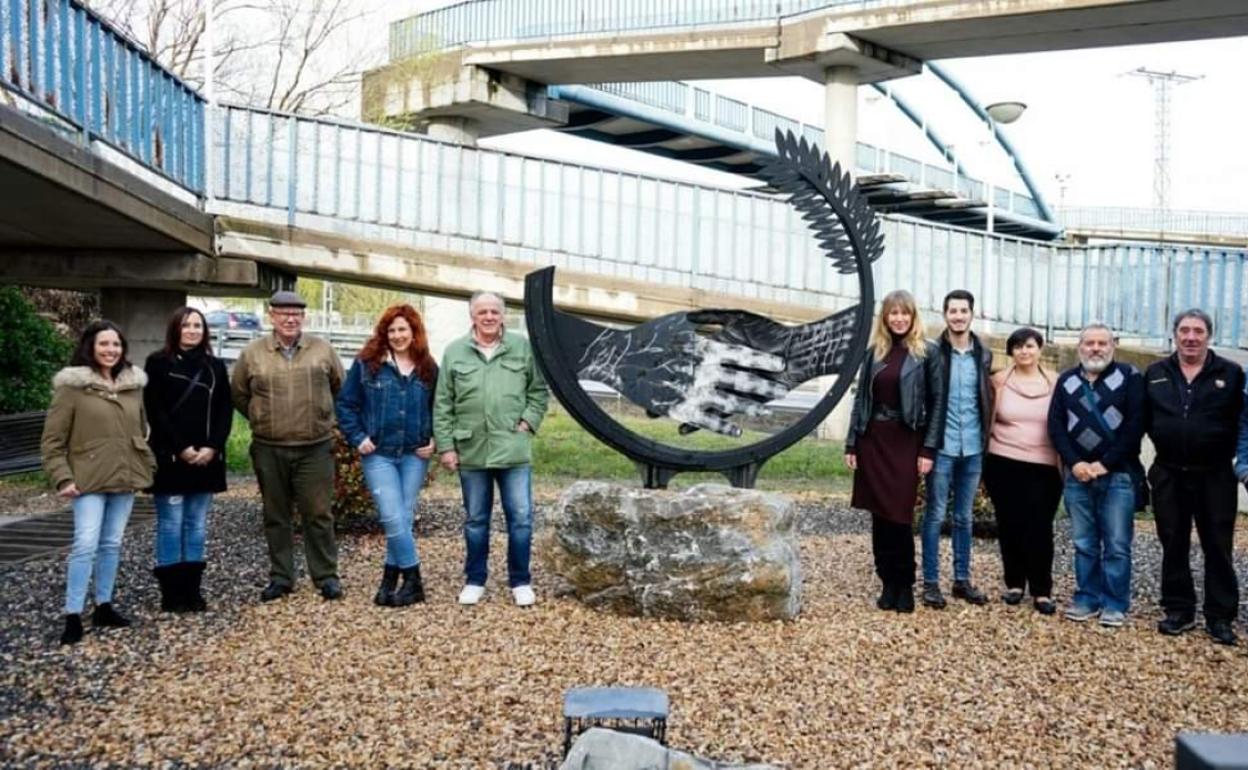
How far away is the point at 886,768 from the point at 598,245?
8.22 m

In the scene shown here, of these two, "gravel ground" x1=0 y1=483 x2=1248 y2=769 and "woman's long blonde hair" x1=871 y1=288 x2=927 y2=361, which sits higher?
"woman's long blonde hair" x1=871 y1=288 x2=927 y2=361

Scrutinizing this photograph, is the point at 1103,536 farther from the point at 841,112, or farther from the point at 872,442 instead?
the point at 841,112

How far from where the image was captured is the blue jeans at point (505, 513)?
600 centimetres

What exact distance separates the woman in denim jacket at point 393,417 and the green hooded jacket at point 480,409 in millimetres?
142

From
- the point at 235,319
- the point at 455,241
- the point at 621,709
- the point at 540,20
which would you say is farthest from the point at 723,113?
the point at 621,709

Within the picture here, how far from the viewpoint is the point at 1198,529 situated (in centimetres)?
581

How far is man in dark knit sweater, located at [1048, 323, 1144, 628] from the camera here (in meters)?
5.82

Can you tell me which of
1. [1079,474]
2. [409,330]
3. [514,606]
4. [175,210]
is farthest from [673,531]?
[175,210]

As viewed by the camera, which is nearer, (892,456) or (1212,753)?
(1212,753)

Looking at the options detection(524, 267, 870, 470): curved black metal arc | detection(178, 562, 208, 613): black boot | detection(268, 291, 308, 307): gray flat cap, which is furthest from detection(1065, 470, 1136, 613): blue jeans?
detection(178, 562, 208, 613): black boot

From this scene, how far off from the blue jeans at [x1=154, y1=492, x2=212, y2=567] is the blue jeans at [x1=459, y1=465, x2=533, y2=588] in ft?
4.54

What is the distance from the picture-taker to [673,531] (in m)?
5.85

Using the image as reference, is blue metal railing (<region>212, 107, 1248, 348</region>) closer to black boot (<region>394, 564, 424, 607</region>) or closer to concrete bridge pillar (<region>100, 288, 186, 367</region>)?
concrete bridge pillar (<region>100, 288, 186, 367</region>)

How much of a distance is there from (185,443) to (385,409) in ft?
3.41
